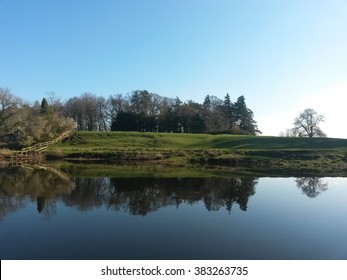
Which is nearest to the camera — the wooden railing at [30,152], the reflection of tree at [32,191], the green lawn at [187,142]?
Answer: the reflection of tree at [32,191]

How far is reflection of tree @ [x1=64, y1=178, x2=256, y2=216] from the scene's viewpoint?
56.6 feet

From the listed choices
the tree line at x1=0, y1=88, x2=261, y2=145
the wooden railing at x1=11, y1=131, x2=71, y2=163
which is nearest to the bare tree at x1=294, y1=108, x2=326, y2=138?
the tree line at x1=0, y1=88, x2=261, y2=145

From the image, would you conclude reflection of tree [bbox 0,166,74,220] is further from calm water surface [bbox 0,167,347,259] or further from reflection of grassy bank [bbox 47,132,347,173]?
reflection of grassy bank [bbox 47,132,347,173]

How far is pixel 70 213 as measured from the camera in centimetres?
1495

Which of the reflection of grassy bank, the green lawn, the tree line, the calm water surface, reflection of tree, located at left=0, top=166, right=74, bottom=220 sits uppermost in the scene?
the tree line

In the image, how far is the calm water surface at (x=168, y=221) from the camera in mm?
10172

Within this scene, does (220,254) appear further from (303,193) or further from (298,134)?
(298,134)

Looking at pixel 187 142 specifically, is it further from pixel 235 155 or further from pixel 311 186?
pixel 311 186

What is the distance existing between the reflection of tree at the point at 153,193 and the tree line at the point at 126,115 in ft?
118

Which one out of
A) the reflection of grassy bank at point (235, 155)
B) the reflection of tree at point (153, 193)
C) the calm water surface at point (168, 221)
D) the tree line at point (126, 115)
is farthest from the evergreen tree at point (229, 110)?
the calm water surface at point (168, 221)

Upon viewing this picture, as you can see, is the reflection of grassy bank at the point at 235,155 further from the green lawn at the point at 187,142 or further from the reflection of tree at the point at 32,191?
the reflection of tree at the point at 32,191

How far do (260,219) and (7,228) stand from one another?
1020 centimetres

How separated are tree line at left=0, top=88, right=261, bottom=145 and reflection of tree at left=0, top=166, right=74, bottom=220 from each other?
31.7 meters

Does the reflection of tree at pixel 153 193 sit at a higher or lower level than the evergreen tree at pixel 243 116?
lower
